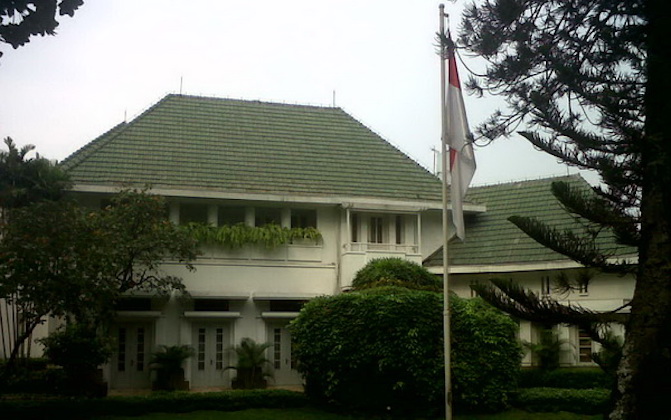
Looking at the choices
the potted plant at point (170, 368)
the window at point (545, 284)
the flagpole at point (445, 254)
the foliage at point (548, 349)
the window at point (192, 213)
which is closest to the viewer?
the flagpole at point (445, 254)

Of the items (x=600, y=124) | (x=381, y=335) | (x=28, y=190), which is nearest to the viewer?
(x=600, y=124)

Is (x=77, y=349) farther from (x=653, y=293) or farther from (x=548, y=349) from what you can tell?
(x=653, y=293)

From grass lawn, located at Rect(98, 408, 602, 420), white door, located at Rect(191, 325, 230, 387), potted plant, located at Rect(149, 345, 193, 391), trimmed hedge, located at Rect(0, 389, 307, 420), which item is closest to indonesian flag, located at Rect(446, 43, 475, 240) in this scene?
grass lawn, located at Rect(98, 408, 602, 420)

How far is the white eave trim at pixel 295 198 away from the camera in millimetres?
23047

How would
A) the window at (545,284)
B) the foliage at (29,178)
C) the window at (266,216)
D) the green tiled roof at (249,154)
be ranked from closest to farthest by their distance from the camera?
the foliage at (29,178), the green tiled roof at (249,154), the window at (266,216), the window at (545,284)

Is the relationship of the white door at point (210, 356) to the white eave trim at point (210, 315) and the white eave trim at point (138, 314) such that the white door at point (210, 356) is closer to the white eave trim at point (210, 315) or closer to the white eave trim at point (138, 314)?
the white eave trim at point (210, 315)

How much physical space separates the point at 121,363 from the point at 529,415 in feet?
35.1

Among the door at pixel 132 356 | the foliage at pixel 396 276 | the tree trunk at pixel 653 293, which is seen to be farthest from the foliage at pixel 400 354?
the tree trunk at pixel 653 293

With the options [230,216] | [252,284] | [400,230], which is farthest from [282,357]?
[400,230]

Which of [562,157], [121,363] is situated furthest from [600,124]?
[121,363]

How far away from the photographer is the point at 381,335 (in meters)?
19.5

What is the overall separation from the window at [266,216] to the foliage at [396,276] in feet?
10.2

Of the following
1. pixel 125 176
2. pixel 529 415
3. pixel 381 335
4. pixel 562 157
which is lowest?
pixel 529 415

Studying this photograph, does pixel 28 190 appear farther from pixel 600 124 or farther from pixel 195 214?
pixel 600 124
